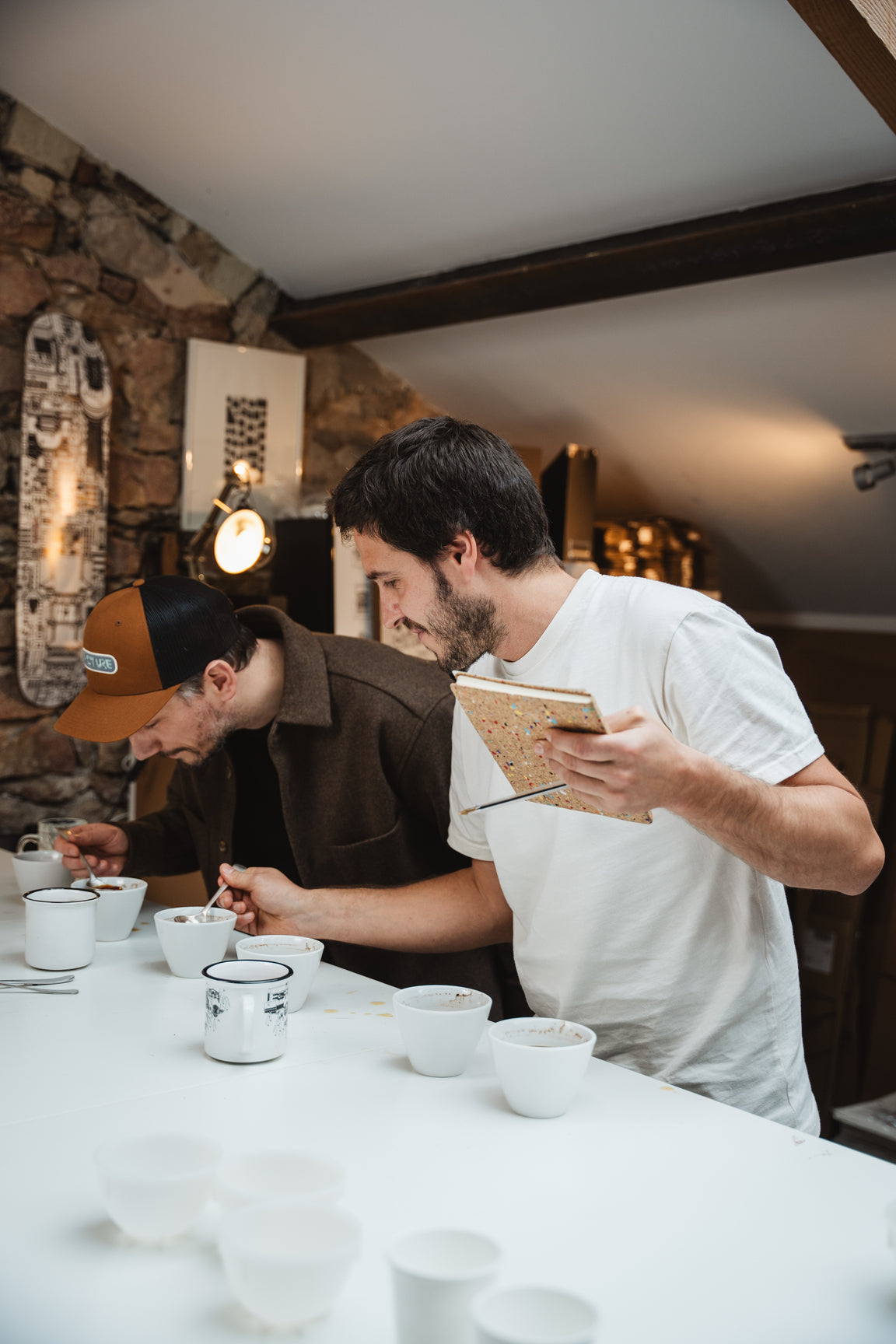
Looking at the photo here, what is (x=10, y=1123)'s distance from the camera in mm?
1072

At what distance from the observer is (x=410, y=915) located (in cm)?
173

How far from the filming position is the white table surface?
78 centimetres

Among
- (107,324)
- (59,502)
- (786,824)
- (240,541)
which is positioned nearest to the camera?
(786,824)

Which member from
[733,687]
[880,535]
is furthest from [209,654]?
[880,535]

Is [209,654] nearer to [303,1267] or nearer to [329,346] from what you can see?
[303,1267]

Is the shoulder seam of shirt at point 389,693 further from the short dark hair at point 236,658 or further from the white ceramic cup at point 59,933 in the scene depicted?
the white ceramic cup at point 59,933

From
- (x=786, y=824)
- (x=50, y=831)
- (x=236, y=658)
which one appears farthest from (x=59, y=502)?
(x=786, y=824)

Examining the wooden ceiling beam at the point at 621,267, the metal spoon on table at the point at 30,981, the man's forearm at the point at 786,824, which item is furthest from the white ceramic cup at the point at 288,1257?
the wooden ceiling beam at the point at 621,267

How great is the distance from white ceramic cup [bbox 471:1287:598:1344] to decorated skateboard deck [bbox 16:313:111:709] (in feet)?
10.2

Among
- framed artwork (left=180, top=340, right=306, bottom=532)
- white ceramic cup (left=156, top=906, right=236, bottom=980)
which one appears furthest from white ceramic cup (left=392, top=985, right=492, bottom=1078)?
framed artwork (left=180, top=340, right=306, bottom=532)

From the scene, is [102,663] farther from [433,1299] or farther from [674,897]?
[433,1299]

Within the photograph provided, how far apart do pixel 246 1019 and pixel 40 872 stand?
0.95m

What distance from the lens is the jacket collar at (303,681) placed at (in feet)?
6.45

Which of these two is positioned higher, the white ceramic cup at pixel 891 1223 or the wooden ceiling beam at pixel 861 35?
the wooden ceiling beam at pixel 861 35
